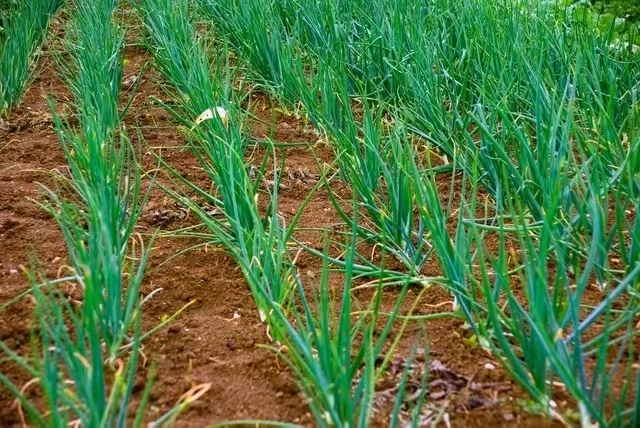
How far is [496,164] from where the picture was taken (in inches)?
70.9

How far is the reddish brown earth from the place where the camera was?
1166 mm

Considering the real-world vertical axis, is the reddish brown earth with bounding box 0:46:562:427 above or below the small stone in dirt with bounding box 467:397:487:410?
above

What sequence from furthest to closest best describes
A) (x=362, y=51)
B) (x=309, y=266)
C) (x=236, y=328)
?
(x=362, y=51)
(x=309, y=266)
(x=236, y=328)

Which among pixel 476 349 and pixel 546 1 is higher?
pixel 546 1

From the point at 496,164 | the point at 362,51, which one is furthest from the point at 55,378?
the point at 362,51

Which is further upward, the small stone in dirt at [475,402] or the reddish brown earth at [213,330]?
the reddish brown earth at [213,330]

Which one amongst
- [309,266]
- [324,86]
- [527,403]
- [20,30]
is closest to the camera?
[527,403]

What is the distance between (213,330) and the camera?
1419 millimetres

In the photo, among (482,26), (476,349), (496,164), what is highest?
(482,26)

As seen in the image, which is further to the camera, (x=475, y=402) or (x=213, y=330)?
(x=213, y=330)

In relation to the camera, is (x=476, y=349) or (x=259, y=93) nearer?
(x=476, y=349)

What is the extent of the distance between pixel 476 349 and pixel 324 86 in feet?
4.10

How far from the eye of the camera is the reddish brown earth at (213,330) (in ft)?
3.83

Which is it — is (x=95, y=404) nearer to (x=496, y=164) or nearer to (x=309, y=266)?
(x=309, y=266)
